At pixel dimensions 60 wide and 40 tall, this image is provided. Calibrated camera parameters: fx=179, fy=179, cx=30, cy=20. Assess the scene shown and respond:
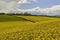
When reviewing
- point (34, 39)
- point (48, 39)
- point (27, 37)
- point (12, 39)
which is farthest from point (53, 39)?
point (12, 39)

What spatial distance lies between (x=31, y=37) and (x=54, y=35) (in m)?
1.78

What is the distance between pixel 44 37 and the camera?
1319cm

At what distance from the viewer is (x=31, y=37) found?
1382 cm

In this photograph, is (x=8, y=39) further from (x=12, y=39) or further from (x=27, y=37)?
(x=27, y=37)

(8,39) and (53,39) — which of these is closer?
(53,39)

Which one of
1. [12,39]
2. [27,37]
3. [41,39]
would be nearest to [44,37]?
[41,39]

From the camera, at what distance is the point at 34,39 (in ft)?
43.3

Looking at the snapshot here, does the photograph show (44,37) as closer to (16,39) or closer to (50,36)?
(50,36)

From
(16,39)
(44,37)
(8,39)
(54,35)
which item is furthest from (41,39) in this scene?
(8,39)

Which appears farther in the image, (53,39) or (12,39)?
(12,39)

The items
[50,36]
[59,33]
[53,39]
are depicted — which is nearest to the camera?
[53,39]

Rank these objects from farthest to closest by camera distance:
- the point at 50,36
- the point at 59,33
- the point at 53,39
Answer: the point at 59,33 < the point at 50,36 < the point at 53,39

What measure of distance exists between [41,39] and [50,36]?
0.98 meters

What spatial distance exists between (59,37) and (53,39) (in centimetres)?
81
